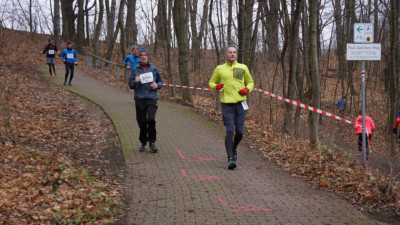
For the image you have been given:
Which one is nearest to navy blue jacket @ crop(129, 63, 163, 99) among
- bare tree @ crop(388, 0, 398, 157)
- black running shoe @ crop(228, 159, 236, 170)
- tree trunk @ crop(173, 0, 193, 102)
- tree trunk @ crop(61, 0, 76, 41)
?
black running shoe @ crop(228, 159, 236, 170)

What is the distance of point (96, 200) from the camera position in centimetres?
549

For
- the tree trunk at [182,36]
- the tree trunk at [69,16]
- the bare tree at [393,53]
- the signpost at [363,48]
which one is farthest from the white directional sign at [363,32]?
the tree trunk at [69,16]

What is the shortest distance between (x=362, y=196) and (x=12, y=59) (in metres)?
25.9

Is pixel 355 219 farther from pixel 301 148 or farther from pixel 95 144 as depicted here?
pixel 95 144

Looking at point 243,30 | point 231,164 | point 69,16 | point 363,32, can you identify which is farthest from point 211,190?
point 69,16

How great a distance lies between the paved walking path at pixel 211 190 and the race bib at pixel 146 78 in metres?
1.48

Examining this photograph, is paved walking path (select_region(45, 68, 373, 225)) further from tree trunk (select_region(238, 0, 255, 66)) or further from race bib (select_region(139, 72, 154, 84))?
tree trunk (select_region(238, 0, 255, 66))

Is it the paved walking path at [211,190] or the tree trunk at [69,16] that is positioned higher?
the tree trunk at [69,16]

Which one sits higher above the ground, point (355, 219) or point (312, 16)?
point (312, 16)

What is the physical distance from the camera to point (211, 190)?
6.12 metres

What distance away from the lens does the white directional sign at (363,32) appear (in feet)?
24.5

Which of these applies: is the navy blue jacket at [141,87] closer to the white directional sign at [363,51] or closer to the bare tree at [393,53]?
the white directional sign at [363,51]

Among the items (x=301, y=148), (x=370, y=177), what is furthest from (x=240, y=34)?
(x=370, y=177)

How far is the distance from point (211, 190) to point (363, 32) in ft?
13.2
